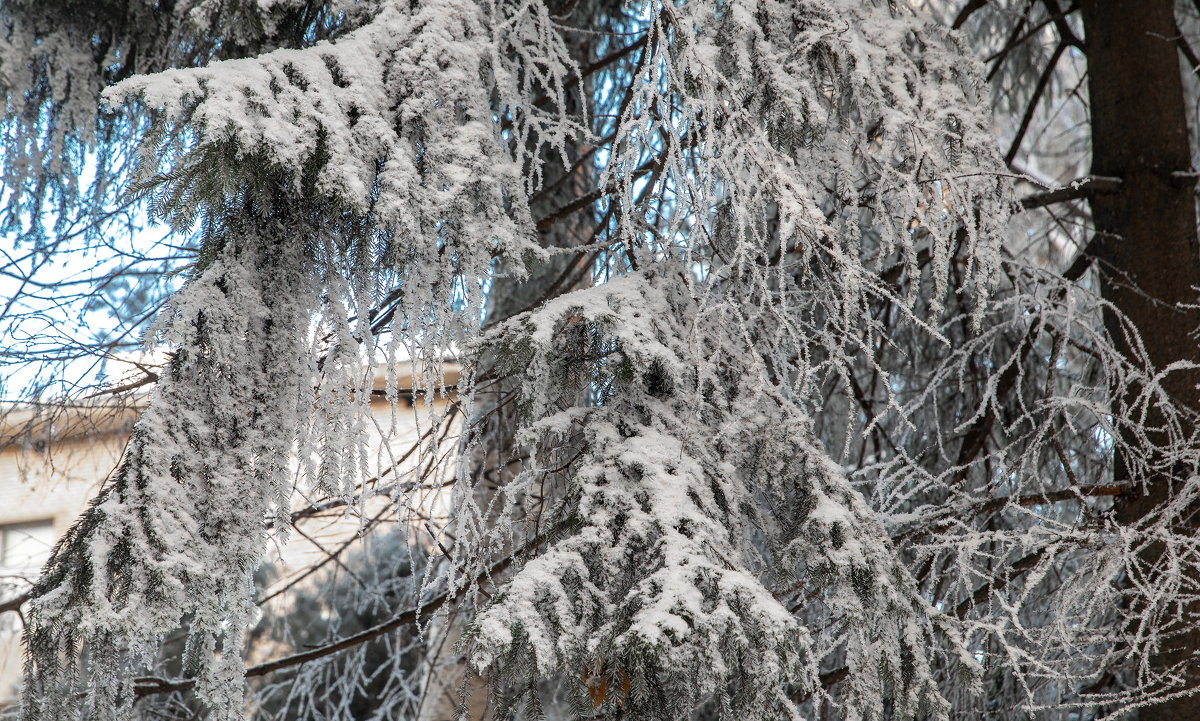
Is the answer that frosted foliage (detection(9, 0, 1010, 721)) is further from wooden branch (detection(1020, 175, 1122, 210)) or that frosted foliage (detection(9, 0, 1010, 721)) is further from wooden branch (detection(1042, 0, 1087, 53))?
wooden branch (detection(1042, 0, 1087, 53))

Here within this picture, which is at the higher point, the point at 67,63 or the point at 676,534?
the point at 67,63

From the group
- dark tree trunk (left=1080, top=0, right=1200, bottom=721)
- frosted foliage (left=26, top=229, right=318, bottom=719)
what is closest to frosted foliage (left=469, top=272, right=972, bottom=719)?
frosted foliage (left=26, top=229, right=318, bottom=719)

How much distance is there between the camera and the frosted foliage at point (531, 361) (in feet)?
6.93

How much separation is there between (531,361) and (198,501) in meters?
0.81

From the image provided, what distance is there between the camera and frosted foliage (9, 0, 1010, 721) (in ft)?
6.93

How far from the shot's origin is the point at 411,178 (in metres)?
2.27

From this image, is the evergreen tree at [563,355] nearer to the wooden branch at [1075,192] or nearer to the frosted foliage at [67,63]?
the frosted foliage at [67,63]

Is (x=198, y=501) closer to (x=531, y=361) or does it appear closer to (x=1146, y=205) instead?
(x=531, y=361)

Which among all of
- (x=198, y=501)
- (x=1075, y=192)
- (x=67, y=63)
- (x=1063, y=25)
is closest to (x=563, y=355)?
(x=198, y=501)

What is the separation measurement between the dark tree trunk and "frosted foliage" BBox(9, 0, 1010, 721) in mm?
1130

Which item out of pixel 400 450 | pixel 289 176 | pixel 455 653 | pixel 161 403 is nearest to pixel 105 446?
pixel 161 403

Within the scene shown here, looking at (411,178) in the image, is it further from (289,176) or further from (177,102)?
(177,102)

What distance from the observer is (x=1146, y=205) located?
3.67 m

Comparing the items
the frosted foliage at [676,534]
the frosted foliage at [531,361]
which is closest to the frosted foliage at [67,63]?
the frosted foliage at [531,361]
